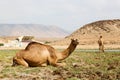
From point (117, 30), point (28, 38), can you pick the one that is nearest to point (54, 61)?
point (28, 38)

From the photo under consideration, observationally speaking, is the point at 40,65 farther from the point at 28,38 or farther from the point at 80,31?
the point at 80,31

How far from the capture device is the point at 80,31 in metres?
117

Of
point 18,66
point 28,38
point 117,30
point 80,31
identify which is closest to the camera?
point 18,66

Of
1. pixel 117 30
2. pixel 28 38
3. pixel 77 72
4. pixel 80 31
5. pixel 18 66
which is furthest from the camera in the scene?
pixel 80 31

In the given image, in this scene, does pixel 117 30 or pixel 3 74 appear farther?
pixel 117 30

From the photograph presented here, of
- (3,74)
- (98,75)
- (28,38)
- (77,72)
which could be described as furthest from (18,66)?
(28,38)

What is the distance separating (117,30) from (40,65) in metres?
93.9

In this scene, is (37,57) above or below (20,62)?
above

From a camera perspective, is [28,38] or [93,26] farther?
[93,26]

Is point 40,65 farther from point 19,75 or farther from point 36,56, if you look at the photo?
point 19,75

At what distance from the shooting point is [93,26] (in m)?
119

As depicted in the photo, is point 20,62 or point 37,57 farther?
point 20,62

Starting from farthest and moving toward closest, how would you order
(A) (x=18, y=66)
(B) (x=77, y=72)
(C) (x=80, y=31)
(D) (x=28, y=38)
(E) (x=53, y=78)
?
(C) (x=80, y=31)
(D) (x=28, y=38)
(A) (x=18, y=66)
(B) (x=77, y=72)
(E) (x=53, y=78)

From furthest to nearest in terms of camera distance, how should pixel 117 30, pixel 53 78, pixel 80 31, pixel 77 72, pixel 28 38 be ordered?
pixel 80 31
pixel 117 30
pixel 28 38
pixel 77 72
pixel 53 78
